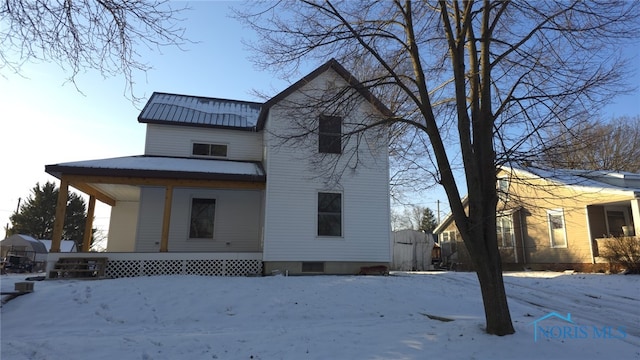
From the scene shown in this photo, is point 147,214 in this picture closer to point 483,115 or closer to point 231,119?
point 231,119

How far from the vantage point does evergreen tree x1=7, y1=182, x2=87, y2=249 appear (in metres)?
42.2

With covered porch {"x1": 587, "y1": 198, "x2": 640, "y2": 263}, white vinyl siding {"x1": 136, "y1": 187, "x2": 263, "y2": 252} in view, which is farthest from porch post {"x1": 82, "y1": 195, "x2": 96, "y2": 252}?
covered porch {"x1": 587, "y1": 198, "x2": 640, "y2": 263}

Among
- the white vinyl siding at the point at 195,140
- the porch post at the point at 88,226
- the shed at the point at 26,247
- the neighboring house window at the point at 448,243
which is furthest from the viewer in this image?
the shed at the point at 26,247

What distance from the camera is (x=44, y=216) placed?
42.9 metres

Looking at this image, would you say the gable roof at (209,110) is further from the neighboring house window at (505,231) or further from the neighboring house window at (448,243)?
the neighboring house window at (448,243)

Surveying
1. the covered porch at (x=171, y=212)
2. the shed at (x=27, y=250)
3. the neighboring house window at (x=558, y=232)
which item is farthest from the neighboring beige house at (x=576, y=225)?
the shed at (x=27, y=250)

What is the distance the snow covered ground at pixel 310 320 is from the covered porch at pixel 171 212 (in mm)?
1623

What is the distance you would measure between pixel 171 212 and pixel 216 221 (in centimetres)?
169

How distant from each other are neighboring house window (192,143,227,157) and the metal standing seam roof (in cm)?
86

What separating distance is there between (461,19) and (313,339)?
630 centimetres

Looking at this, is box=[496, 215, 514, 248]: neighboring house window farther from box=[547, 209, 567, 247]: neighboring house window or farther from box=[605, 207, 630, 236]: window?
box=[605, 207, 630, 236]: window

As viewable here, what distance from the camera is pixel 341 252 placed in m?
14.1

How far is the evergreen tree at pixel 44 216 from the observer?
42.2 metres

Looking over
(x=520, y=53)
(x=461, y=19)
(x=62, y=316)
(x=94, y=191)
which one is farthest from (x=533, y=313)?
(x=94, y=191)
